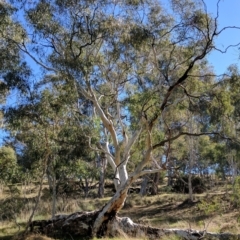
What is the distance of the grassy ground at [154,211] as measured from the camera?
1356 cm

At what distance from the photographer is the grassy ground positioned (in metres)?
13.6

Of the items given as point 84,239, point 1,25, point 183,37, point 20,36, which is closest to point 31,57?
point 20,36

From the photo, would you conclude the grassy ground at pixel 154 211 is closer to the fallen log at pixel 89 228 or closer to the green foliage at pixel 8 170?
the fallen log at pixel 89 228

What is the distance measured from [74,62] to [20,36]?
2.03 meters

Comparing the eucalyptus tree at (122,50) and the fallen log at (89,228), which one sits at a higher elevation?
the eucalyptus tree at (122,50)

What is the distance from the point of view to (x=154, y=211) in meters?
23.4

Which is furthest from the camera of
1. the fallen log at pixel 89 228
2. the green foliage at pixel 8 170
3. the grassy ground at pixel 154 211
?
the green foliage at pixel 8 170

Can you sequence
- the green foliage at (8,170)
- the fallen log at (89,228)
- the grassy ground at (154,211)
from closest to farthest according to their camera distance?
the fallen log at (89,228)
the grassy ground at (154,211)
the green foliage at (8,170)

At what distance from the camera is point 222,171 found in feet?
119

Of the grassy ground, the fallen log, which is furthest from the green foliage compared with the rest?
the fallen log

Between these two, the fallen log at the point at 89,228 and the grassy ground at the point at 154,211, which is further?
the grassy ground at the point at 154,211

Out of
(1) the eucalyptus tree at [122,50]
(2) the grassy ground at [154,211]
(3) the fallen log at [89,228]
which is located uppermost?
(1) the eucalyptus tree at [122,50]

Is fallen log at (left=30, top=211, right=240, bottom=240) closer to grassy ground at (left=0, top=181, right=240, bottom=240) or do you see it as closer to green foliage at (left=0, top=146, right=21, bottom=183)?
grassy ground at (left=0, top=181, right=240, bottom=240)

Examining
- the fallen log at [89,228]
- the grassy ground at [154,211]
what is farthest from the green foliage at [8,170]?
the fallen log at [89,228]
